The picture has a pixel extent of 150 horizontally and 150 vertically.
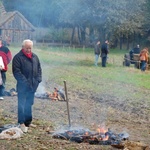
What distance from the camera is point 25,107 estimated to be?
29.9ft

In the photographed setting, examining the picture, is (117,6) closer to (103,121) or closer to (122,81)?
(122,81)

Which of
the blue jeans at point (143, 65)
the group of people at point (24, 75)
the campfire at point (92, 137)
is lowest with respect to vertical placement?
the blue jeans at point (143, 65)

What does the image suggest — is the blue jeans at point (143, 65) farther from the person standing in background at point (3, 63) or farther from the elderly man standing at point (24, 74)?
Answer: the elderly man standing at point (24, 74)

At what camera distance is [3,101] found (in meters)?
12.6

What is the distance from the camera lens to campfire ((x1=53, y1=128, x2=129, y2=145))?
8.22 m

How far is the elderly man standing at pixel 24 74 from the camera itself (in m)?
8.76

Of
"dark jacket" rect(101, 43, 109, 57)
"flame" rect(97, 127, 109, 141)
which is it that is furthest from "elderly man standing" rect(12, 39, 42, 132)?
"dark jacket" rect(101, 43, 109, 57)

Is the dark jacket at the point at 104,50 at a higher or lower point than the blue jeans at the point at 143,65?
higher

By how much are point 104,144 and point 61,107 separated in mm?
4348

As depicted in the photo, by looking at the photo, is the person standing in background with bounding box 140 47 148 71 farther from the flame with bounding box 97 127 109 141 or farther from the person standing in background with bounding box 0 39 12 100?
the flame with bounding box 97 127 109 141

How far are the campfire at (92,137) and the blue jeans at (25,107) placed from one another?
2.74 ft

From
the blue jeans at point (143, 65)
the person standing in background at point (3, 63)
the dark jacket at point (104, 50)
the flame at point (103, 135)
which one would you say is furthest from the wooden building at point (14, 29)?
the flame at point (103, 135)

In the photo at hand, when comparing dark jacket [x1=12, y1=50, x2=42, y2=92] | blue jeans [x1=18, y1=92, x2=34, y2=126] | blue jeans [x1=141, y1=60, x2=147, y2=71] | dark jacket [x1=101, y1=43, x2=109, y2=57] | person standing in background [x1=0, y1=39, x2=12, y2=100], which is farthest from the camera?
dark jacket [x1=101, y1=43, x2=109, y2=57]

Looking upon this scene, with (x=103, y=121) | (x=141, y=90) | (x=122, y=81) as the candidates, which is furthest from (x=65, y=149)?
(x=122, y=81)
